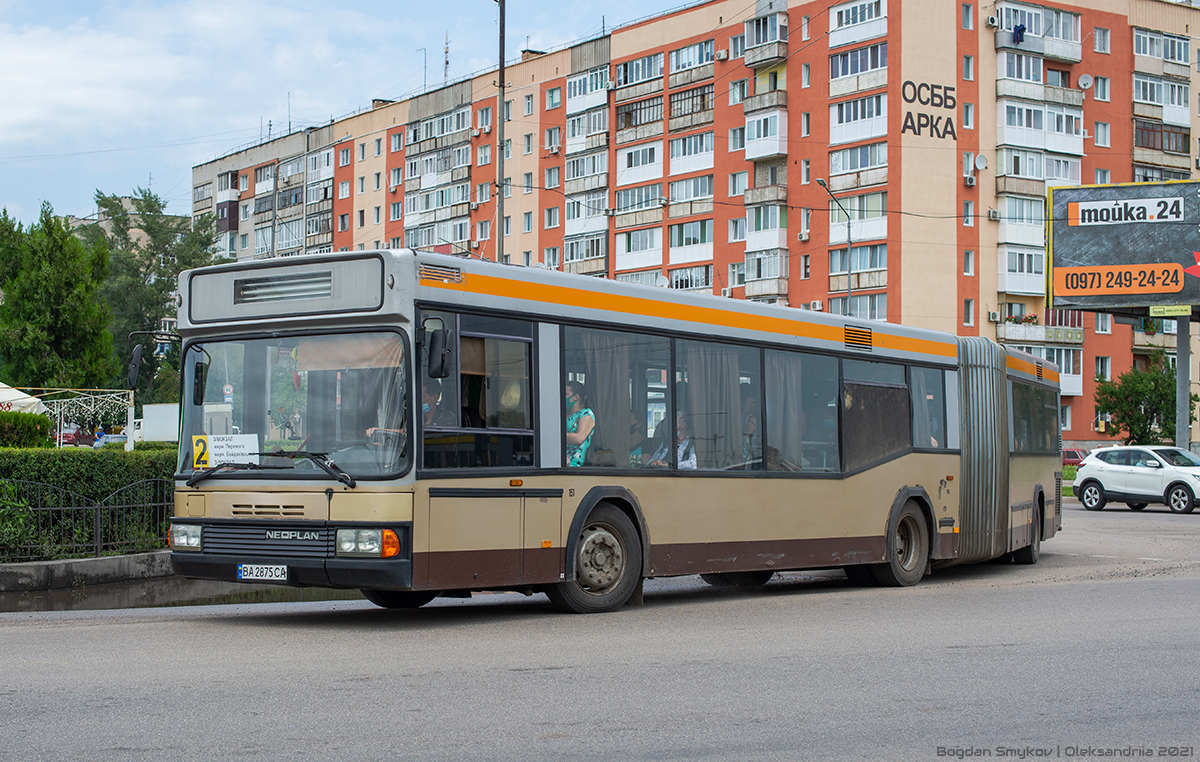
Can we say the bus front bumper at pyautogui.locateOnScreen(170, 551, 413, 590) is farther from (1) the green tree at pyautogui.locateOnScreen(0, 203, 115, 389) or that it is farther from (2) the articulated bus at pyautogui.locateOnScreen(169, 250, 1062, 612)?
(1) the green tree at pyautogui.locateOnScreen(0, 203, 115, 389)

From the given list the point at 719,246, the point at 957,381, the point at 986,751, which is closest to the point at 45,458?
the point at 957,381

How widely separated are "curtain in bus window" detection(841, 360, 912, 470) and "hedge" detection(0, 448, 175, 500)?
8306 mm

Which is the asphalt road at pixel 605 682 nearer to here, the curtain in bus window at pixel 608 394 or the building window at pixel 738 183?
the curtain in bus window at pixel 608 394

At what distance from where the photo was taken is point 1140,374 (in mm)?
65312

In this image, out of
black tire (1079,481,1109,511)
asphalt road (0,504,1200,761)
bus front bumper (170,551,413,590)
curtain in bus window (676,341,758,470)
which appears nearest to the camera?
asphalt road (0,504,1200,761)

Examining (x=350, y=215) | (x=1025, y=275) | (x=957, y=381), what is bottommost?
(x=957, y=381)

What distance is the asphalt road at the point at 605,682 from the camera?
601 cm

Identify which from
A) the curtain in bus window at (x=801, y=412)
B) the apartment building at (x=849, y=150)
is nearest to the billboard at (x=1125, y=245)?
the apartment building at (x=849, y=150)

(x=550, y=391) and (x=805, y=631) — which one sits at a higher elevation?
(x=550, y=391)

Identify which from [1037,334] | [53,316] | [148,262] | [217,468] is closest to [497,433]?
[217,468]

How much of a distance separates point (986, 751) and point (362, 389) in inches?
207

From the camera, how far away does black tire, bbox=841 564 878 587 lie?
14.9 metres

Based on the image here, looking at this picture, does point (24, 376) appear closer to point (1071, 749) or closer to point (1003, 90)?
point (1071, 749)

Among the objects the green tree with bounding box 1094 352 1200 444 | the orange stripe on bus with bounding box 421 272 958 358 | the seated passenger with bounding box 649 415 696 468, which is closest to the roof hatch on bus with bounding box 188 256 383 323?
the orange stripe on bus with bounding box 421 272 958 358
